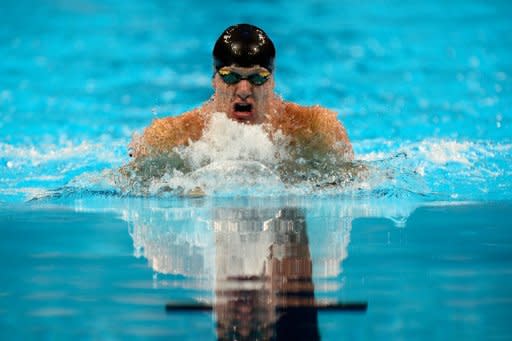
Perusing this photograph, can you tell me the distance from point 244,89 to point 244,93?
2 centimetres

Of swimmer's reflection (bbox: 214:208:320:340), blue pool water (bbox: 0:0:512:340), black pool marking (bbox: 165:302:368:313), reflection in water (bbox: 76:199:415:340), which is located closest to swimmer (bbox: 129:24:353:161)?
blue pool water (bbox: 0:0:512:340)

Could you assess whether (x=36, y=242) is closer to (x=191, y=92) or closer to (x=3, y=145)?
(x=3, y=145)

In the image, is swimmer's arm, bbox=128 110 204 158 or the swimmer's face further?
swimmer's arm, bbox=128 110 204 158

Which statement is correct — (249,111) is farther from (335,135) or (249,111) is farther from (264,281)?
(264,281)

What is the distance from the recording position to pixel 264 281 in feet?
6.90

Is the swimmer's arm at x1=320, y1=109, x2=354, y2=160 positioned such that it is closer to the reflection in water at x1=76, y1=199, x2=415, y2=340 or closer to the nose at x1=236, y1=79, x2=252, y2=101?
the nose at x1=236, y1=79, x2=252, y2=101

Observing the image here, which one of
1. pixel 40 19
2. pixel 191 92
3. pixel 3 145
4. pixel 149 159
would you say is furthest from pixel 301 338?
pixel 40 19

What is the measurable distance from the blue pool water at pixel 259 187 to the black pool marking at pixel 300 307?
17mm

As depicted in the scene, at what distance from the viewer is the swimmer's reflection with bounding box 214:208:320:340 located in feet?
5.50

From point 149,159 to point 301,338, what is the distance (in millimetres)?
3575

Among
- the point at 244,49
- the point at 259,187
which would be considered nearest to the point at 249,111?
the point at 244,49

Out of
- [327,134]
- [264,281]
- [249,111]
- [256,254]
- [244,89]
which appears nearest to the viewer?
[264,281]

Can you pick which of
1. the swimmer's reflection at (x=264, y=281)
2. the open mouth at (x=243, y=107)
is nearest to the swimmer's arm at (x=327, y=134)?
the open mouth at (x=243, y=107)

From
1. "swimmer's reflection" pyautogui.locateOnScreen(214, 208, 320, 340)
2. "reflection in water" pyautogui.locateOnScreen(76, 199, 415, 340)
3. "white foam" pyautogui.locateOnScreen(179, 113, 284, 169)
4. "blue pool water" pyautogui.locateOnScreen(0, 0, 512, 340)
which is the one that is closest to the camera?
"swimmer's reflection" pyautogui.locateOnScreen(214, 208, 320, 340)
